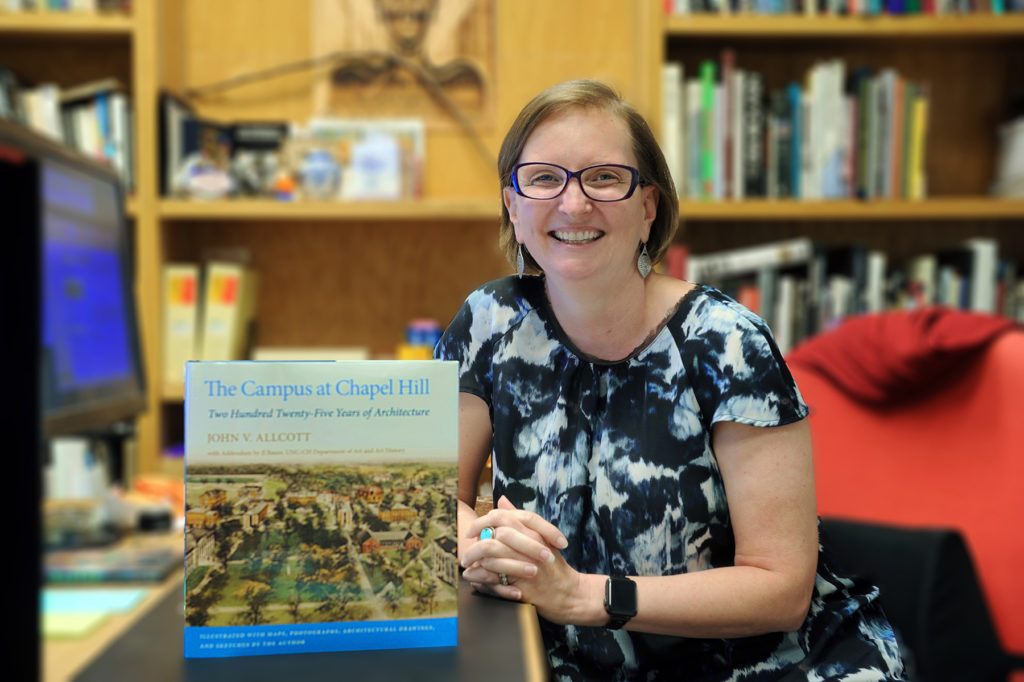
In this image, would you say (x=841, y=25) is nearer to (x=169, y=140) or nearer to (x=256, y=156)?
(x=256, y=156)

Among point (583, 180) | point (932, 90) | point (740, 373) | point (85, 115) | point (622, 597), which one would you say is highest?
point (932, 90)

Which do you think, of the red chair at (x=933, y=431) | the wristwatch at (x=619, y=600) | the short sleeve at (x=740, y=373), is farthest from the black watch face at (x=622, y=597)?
the red chair at (x=933, y=431)

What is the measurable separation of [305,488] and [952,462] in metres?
1.38

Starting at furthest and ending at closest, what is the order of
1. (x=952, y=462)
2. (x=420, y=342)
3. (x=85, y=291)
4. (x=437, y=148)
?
(x=437, y=148)
(x=952, y=462)
(x=85, y=291)
(x=420, y=342)

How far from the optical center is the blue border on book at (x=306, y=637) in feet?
1.45

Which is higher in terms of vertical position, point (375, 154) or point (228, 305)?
point (375, 154)

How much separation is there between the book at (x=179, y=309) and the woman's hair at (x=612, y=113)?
139 cm

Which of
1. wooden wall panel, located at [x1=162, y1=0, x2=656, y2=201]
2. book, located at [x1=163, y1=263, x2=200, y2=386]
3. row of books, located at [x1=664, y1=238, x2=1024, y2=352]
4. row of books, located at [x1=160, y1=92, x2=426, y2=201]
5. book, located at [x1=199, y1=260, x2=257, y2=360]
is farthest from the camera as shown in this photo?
wooden wall panel, located at [x1=162, y1=0, x2=656, y2=201]

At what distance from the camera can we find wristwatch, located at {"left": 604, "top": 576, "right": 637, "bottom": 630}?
0.45 metres

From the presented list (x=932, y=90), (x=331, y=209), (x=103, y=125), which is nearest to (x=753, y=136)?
(x=932, y=90)

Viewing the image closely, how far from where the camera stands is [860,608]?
1.86 feet

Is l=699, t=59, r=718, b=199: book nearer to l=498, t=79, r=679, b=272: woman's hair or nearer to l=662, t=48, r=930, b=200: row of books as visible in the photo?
l=662, t=48, r=930, b=200: row of books

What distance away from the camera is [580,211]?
443 millimetres

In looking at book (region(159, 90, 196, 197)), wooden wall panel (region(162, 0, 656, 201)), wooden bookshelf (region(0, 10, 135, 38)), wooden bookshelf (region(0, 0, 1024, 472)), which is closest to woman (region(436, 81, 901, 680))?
wooden bookshelf (region(0, 0, 1024, 472))
